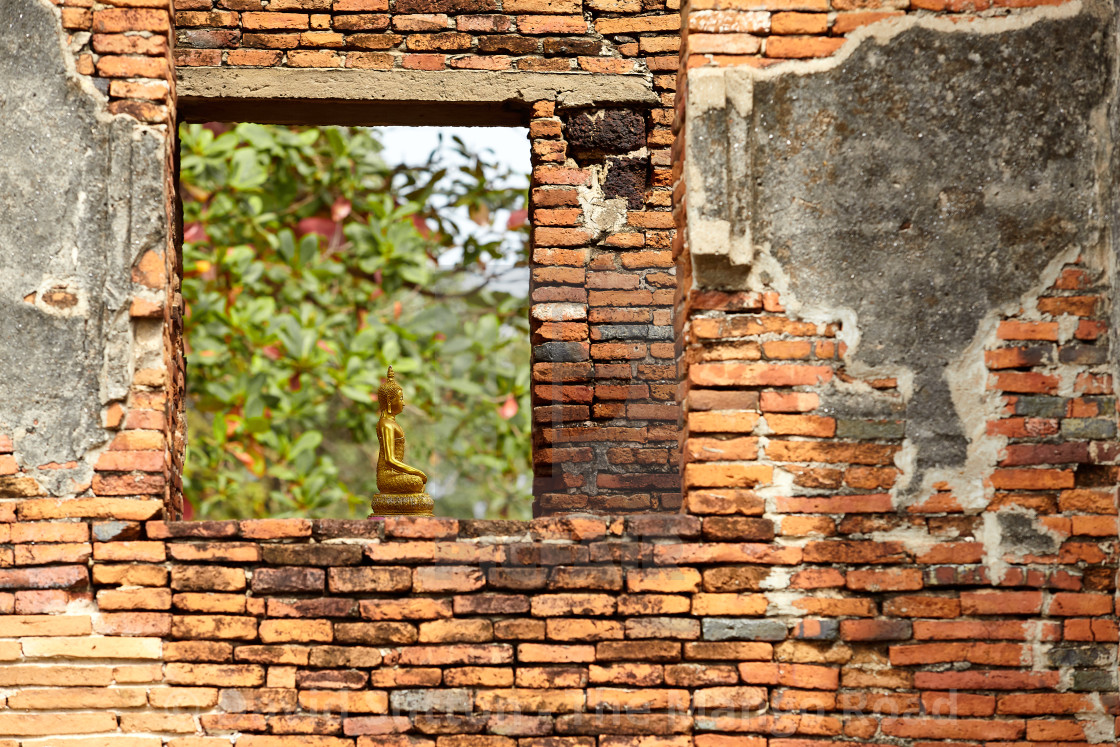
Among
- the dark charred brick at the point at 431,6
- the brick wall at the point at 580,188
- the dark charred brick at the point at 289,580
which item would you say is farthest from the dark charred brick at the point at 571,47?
the dark charred brick at the point at 289,580

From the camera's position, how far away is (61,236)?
3.04 meters

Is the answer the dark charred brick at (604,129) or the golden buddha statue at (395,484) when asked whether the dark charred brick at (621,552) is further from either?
the dark charred brick at (604,129)

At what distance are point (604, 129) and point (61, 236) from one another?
2314 mm

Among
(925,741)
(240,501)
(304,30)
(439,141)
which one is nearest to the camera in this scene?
(925,741)

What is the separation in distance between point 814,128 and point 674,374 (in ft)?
5.70

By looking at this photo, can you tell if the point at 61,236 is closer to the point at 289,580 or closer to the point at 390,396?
the point at 289,580

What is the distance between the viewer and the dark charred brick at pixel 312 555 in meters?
2.99

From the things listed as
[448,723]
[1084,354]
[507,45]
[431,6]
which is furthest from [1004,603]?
[431,6]

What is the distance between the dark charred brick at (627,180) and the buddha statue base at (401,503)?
1.63 meters

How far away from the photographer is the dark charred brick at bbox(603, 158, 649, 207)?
15.0ft

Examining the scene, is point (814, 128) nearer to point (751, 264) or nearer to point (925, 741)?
point (751, 264)

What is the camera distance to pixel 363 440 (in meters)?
7.45

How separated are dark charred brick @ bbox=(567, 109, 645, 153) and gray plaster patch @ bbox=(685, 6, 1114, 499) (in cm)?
146

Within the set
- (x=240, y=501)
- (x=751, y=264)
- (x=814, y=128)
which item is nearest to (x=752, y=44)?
(x=814, y=128)
